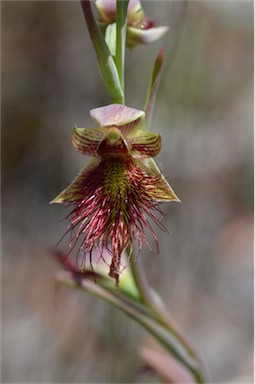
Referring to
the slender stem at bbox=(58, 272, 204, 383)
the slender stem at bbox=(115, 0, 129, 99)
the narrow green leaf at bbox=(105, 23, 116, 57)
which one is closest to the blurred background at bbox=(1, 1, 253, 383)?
the slender stem at bbox=(58, 272, 204, 383)

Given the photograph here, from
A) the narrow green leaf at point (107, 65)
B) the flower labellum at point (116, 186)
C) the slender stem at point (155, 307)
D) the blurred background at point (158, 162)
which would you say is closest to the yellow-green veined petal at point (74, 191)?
the flower labellum at point (116, 186)

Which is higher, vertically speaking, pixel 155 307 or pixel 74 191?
pixel 74 191

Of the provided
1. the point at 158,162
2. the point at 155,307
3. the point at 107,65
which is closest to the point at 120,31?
the point at 107,65

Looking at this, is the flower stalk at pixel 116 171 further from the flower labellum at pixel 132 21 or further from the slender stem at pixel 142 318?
the slender stem at pixel 142 318

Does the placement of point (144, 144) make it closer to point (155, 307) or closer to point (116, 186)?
point (116, 186)

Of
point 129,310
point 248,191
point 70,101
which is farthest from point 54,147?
point 129,310

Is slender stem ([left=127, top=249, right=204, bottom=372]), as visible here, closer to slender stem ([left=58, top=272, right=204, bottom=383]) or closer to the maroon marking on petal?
slender stem ([left=58, top=272, right=204, bottom=383])

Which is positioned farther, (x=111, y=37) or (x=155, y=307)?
(x=155, y=307)
